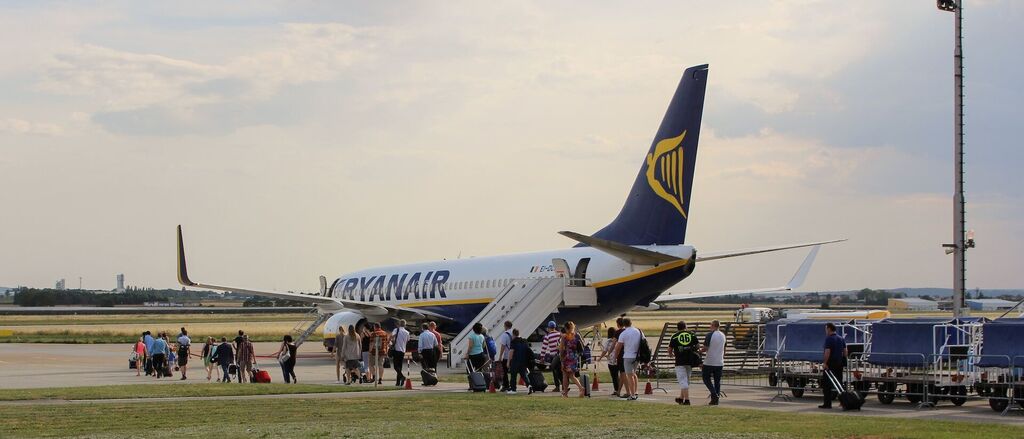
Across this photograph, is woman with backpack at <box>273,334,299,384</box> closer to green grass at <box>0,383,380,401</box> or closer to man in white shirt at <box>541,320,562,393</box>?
green grass at <box>0,383,380,401</box>

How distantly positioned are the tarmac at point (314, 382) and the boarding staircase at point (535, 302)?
2.19 m

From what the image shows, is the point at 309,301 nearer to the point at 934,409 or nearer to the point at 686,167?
the point at 686,167

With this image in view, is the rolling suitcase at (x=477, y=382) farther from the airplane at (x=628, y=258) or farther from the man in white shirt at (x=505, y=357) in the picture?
the airplane at (x=628, y=258)

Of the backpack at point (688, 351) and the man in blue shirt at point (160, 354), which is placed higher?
the backpack at point (688, 351)

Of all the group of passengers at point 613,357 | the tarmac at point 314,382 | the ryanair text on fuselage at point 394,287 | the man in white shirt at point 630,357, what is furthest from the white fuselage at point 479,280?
the man in white shirt at point 630,357

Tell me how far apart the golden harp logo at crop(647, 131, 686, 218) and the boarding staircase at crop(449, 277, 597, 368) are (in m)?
3.51

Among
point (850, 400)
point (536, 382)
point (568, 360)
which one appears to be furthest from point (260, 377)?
point (850, 400)

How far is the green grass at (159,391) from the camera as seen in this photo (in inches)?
894

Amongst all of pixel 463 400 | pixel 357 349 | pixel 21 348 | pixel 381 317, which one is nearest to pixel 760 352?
pixel 463 400

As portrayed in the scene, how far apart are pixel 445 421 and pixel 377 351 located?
1066 centimetres

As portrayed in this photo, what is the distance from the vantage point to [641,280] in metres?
33.2

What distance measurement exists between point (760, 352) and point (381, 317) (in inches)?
730

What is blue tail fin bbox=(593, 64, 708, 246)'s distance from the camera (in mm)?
32250

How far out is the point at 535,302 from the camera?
112ft
